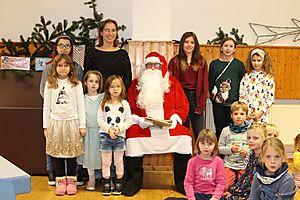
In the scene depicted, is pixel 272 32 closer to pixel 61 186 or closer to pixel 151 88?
pixel 151 88

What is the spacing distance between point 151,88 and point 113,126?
0.58m

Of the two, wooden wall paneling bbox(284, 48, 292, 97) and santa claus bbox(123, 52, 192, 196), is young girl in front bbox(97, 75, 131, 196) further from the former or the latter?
wooden wall paneling bbox(284, 48, 292, 97)

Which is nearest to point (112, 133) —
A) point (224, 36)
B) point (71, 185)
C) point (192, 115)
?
point (71, 185)

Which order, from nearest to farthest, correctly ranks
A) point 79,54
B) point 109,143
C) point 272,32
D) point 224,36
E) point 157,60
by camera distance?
point 109,143
point 157,60
point 79,54
point 224,36
point 272,32

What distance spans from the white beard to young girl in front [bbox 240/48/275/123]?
902 mm

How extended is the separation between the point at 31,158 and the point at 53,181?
1.67 ft

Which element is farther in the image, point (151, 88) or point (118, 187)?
point (151, 88)

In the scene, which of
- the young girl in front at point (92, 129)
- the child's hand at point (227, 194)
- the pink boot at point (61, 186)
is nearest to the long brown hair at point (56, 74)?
the young girl in front at point (92, 129)

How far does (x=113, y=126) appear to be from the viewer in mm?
4422

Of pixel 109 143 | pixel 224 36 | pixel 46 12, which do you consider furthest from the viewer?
pixel 46 12

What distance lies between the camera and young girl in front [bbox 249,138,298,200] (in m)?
3.01

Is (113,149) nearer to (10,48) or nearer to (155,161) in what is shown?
(155,161)

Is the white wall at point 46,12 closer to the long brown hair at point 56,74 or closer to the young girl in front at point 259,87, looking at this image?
the long brown hair at point 56,74

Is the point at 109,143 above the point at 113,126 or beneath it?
beneath
